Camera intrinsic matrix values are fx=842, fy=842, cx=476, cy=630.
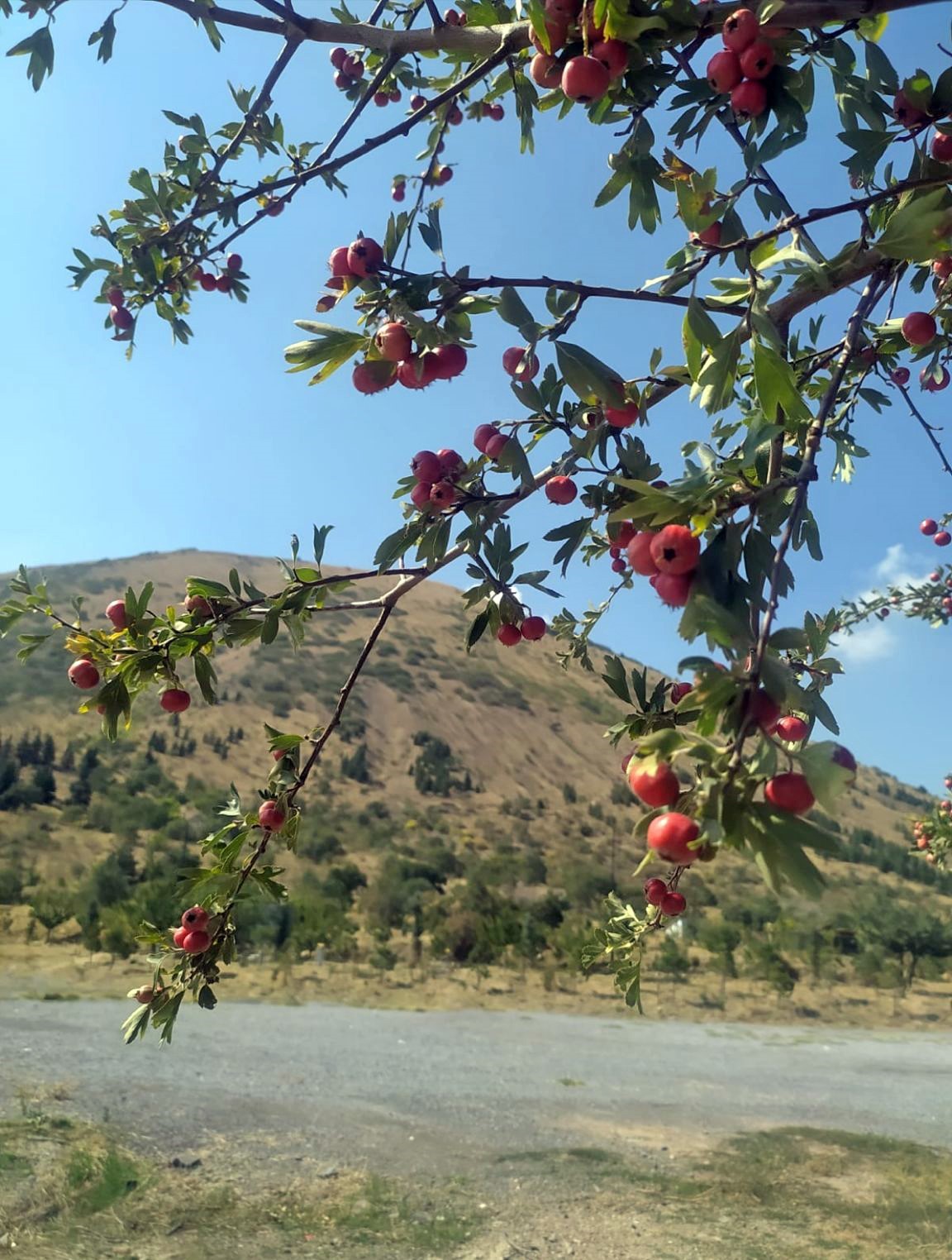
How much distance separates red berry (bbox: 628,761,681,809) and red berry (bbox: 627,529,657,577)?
0.34 m

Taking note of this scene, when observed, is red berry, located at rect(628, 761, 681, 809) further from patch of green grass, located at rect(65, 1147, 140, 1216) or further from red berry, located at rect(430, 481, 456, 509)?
patch of green grass, located at rect(65, 1147, 140, 1216)

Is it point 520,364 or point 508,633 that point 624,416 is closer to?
point 520,364

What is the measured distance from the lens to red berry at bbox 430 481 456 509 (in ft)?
7.34

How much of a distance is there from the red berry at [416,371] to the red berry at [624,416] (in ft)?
1.59

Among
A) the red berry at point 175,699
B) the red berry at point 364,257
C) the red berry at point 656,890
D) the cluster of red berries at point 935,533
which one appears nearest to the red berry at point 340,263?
the red berry at point 364,257

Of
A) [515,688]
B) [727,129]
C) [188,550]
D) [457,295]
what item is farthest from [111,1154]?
[188,550]

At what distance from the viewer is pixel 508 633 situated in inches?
98.5

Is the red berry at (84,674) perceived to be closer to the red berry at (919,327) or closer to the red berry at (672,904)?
the red berry at (672,904)

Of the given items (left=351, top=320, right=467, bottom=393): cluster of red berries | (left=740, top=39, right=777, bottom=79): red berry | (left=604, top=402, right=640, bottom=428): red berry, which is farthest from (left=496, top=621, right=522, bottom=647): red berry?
(left=740, top=39, right=777, bottom=79): red berry

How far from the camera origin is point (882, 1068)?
1115 cm

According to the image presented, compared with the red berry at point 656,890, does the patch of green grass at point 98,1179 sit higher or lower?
lower

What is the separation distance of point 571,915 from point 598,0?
23.2 metres

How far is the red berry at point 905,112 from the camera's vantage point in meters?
1.96

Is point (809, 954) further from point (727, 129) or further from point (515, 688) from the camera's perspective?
point (515, 688)
